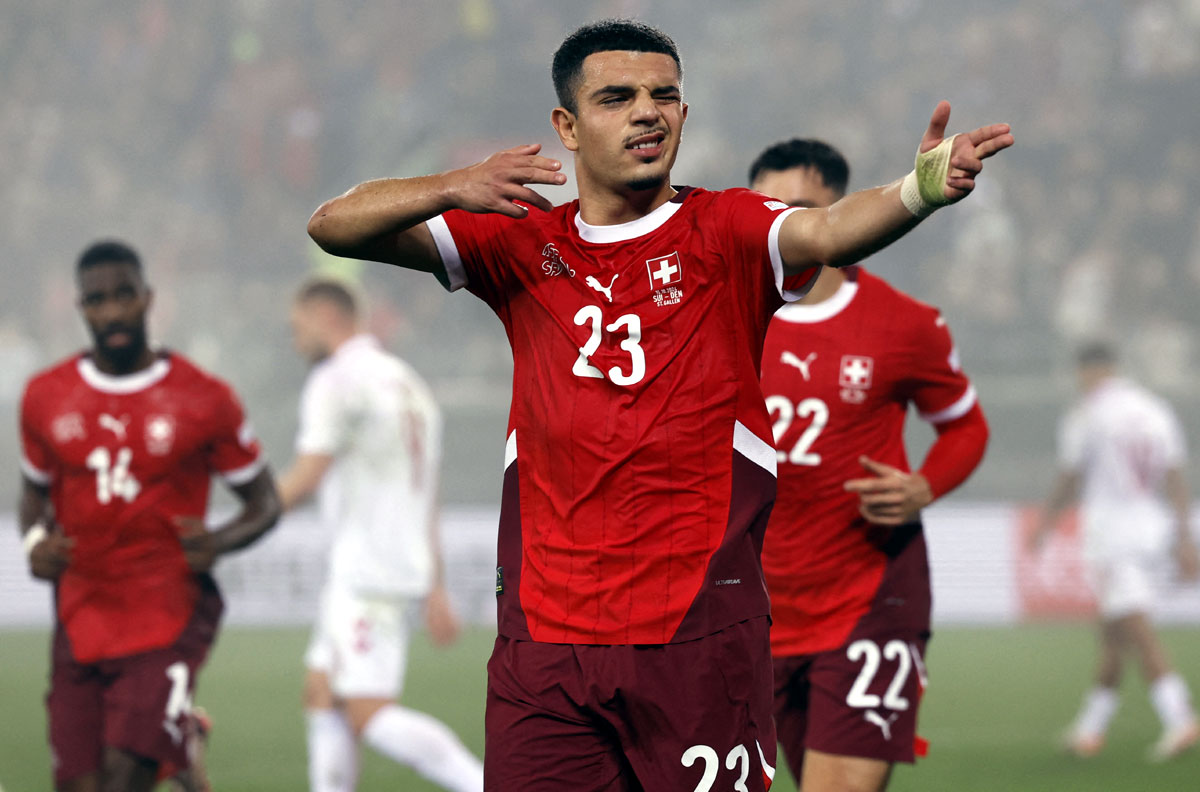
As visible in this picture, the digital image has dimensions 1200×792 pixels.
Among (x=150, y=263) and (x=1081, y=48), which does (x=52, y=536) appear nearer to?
(x=150, y=263)

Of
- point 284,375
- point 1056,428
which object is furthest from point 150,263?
point 1056,428

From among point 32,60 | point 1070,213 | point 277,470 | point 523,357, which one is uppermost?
point 32,60

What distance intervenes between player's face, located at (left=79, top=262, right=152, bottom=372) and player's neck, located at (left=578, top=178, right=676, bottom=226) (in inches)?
116

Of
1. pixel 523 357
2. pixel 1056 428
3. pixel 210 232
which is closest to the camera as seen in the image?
pixel 523 357

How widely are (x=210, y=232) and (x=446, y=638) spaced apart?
44.7ft

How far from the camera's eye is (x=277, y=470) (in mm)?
18297

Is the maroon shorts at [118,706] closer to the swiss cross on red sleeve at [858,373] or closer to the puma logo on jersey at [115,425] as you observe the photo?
the puma logo on jersey at [115,425]

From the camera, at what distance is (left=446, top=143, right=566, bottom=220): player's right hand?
296 cm

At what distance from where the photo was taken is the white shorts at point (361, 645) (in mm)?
6801

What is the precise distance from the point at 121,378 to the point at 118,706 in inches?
49.0

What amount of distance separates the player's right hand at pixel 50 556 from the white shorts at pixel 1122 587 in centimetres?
700

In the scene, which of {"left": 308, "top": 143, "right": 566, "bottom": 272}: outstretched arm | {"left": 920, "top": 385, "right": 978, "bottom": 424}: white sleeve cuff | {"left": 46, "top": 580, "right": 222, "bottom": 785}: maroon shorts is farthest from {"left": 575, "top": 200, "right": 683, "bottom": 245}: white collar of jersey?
{"left": 46, "top": 580, "right": 222, "bottom": 785}: maroon shorts

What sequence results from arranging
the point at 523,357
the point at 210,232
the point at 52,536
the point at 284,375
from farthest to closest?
the point at 210,232
the point at 284,375
the point at 52,536
the point at 523,357

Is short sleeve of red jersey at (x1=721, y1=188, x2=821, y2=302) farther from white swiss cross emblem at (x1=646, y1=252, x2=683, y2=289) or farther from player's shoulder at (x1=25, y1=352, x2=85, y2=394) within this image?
player's shoulder at (x1=25, y1=352, x2=85, y2=394)
